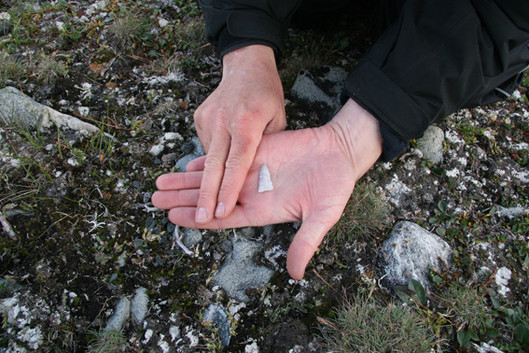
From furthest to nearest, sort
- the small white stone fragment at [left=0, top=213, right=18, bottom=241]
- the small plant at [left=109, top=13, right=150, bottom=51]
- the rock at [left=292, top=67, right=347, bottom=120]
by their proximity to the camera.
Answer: the small plant at [left=109, top=13, right=150, bottom=51] < the rock at [left=292, top=67, right=347, bottom=120] < the small white stone fragment at [left=0, top=213, right=18, bottom=241]

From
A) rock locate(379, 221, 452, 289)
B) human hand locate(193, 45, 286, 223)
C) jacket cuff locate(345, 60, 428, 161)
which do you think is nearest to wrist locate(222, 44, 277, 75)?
human hand locate(193, 45, 286, 223)

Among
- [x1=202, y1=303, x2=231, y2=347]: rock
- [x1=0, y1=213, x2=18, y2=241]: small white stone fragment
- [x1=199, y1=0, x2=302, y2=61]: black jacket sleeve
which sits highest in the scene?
[x1=199, y1=0, x2=302, y2=61]: black jacket sleeve

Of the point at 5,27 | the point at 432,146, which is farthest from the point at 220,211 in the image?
the point at 5,27

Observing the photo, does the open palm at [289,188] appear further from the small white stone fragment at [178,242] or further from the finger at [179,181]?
the small white stone fragment at [178,242]

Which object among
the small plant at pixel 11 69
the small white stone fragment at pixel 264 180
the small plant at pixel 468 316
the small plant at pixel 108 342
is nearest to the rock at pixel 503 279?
the small plant at pixel 468 316

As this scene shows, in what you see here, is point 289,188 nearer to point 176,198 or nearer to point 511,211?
point 176,198

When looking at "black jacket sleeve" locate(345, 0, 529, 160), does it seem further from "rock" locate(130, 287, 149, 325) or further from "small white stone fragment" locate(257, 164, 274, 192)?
"rock" locate(130, 287, 149, 325)
